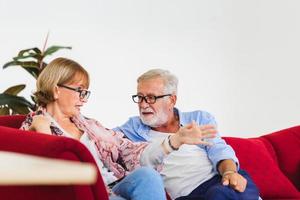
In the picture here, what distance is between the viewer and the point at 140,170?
156 centimetres

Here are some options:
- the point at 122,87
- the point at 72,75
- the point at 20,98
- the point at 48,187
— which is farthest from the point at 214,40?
the point at 48,187

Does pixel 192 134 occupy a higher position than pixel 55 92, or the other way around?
pixel 55 92

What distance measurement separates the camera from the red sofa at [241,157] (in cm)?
120

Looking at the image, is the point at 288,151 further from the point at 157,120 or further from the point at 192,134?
the point at 192,134

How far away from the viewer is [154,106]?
222cm

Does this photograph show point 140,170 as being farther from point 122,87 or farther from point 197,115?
point 122,87

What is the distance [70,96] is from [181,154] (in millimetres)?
586

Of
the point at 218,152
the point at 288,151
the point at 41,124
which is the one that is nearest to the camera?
the point at 41,124

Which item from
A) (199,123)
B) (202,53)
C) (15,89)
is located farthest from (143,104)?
(202,53)

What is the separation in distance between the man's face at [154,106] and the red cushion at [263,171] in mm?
501

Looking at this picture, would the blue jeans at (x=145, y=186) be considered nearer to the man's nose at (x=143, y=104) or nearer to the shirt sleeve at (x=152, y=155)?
the shirt sleeve at (x=152, y=155)

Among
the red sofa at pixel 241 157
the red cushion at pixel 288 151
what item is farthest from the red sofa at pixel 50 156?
the red cushion at pixel 288 151

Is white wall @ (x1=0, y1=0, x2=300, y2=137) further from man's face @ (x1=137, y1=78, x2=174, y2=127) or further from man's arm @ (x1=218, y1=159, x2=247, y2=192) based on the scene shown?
man's arm @ (x1=218, y1=159, x2=247, y2=192)

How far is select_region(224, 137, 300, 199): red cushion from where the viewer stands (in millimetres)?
2469
